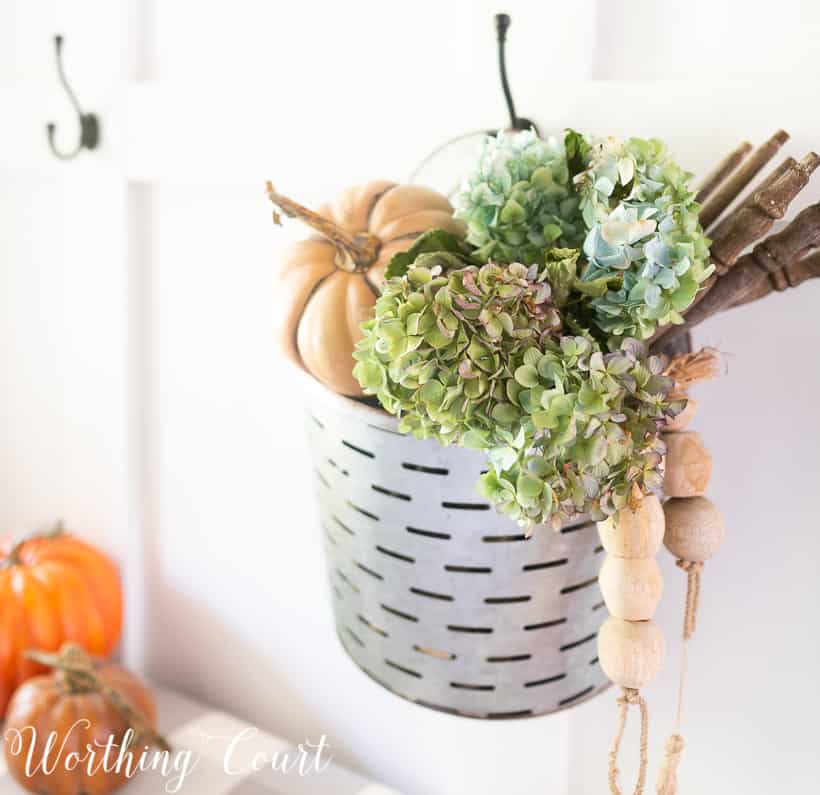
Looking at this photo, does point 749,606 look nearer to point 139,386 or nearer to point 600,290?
point 600,290

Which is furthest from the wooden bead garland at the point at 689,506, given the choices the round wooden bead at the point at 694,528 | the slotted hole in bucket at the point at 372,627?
the slotted hole in bucket at the point at 372,627

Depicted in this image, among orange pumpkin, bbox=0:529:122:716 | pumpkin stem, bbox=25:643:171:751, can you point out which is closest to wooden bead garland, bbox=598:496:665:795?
pumpkin stem, bbox=25:643:171:751

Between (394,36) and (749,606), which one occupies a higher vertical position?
(394,36)

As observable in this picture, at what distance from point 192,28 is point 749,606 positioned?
2.60 ft

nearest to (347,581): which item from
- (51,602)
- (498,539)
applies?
(498,539)

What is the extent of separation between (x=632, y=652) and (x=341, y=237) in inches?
11.8

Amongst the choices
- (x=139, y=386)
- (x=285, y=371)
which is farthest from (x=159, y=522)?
(x=285, y=371)

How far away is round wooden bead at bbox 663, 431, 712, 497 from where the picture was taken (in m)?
0.50

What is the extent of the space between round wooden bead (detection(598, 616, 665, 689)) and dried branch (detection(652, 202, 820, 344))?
173 mm

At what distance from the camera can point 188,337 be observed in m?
0.98

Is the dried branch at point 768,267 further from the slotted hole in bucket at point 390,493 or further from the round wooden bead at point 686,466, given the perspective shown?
the slotted hole in bucket at point 390,493

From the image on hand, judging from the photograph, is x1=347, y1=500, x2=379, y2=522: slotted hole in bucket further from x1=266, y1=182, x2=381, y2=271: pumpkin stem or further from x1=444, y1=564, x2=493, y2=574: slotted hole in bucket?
x1=266, y1=182, x2=381, y2=271: pumpkin stem

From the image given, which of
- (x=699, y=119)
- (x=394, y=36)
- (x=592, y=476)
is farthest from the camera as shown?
(x=394, y=36)

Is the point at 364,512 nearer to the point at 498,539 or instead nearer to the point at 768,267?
the point at 498,539
